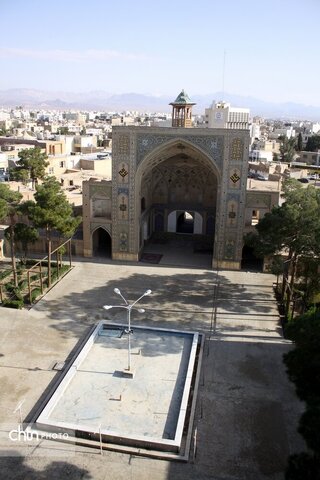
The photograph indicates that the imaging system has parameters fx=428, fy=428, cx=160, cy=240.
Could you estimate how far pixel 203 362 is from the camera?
57.7ft

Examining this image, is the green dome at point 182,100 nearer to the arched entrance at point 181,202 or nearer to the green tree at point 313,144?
the arched entrance at point 181,202

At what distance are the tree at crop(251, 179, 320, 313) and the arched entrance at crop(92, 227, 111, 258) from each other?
1211cm

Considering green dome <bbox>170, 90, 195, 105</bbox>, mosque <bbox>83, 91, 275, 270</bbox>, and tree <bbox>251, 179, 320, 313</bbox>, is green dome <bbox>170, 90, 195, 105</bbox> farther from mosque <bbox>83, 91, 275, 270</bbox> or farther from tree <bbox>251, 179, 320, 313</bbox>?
tree <bbox>251, 179, 320, 313</bbox>

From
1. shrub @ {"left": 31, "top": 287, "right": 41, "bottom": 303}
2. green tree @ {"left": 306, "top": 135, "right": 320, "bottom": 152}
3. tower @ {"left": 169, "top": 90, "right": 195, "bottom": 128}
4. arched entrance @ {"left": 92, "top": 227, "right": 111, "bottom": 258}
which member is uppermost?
tower @ {"left": 169, "top": 90, "right": 195, "bottom": 128}

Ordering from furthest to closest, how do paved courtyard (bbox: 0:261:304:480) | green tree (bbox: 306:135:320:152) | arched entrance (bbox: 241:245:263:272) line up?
green tree (bbox: 306:135:320:152) → arched entrance (bbox: 241:245:263:272) → paved courtyard (bbox: 0:261:304:480)

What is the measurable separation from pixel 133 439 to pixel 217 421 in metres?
2.95

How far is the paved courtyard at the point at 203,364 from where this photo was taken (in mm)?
12430

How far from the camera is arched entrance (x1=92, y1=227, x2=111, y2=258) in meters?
30.4

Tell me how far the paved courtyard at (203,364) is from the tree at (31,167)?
19.6 meters

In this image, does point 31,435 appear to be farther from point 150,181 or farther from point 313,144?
point 313,144

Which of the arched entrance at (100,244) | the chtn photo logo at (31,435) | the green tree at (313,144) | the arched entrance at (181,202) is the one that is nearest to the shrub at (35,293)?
the arched entrance at (100,244)

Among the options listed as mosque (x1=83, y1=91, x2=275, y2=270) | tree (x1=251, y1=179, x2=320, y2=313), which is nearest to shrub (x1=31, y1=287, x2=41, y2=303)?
mosque (x1=83, y1=91, x2=275, y2=270)

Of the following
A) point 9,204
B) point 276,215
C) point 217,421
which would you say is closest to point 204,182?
point 276,215

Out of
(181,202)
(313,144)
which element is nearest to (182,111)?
(181,202)
